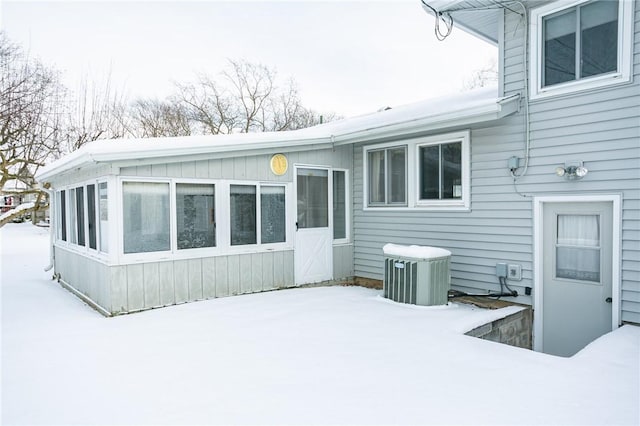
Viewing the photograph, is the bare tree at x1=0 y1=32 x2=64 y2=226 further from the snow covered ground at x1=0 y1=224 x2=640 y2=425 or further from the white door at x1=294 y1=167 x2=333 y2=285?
the snow covered ground at x1=0 y1=224 x2=640 y2=425

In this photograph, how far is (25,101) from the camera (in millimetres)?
12656

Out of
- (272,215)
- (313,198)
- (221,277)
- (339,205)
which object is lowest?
(221,277)

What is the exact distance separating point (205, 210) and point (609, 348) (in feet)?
16.5

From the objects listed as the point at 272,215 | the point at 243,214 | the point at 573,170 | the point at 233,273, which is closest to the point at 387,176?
the point at 272,215

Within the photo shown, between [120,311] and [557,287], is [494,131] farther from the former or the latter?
[120,311]

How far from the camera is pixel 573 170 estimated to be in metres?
4.67

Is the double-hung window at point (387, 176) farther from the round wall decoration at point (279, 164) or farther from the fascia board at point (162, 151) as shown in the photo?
the round wall decoration at point (279, 164)

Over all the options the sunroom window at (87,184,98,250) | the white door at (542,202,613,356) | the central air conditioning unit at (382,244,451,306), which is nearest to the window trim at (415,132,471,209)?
the central air conditioning unit at (382,244,451,306)

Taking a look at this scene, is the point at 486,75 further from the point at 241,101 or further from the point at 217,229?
the point at 217,229

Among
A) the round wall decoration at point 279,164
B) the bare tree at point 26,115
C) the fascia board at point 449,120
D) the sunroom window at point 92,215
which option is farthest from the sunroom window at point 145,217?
the bare tree at point 26,115

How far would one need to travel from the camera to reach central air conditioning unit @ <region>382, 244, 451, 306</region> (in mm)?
5410

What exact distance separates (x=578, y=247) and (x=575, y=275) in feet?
1.11

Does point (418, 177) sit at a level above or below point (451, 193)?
above

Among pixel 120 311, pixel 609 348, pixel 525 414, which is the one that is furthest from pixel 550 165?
pixel 120 311
